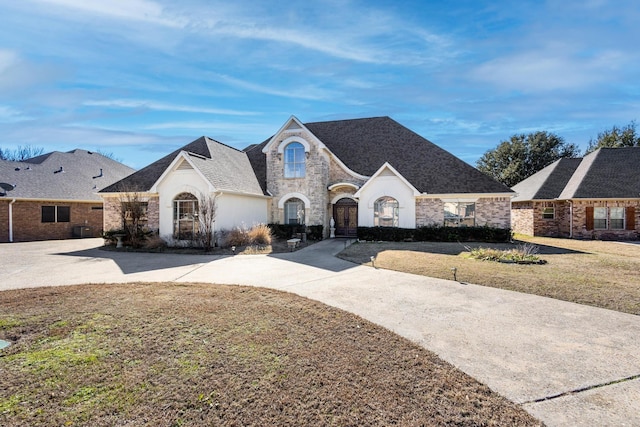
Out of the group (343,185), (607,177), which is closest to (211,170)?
(343,185)

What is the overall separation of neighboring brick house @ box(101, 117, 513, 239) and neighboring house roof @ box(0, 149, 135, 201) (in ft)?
21.1

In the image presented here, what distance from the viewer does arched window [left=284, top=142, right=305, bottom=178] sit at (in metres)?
21.1

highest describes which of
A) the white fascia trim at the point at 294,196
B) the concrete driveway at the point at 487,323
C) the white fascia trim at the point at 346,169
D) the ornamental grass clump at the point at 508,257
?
the white fascia trim at the point at 346,169

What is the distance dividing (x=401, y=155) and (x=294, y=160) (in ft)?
26.3

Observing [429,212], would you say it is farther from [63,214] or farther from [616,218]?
[63,214]

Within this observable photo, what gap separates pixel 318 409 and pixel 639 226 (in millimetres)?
27888

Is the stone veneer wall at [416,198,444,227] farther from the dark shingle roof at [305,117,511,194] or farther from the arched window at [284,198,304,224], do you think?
the arched window at [284,198,304,224]

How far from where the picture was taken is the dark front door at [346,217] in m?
22.0

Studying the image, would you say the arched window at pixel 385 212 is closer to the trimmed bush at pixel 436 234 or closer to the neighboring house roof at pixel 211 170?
the trimmed bush at pixel 436 234

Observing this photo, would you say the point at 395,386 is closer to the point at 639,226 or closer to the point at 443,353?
the point at 443,353

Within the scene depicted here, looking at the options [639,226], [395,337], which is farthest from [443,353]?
[639,226]

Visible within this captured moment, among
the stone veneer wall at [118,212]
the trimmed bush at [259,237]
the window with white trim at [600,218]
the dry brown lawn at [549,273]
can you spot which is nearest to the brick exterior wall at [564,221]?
the window with white trim at [600,218]

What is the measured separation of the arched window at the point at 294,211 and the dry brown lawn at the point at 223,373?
15.2m

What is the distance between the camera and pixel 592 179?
73.1 ft
